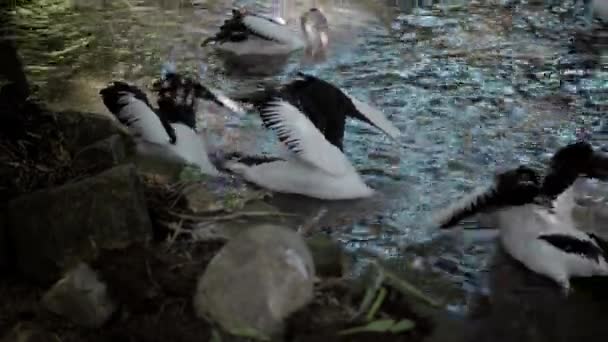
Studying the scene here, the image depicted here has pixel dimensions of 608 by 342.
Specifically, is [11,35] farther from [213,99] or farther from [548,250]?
[548,250]

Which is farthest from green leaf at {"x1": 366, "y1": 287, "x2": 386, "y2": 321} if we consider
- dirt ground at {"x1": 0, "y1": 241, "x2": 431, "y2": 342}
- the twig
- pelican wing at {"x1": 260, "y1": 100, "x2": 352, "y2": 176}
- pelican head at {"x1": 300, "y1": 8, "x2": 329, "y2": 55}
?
pelican head at {"x1": 300, "y1": 8, "x2": 329, "y2": 55}

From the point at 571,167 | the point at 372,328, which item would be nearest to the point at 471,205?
the point at 571,167

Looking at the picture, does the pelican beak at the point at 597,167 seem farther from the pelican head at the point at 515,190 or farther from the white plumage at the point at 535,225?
the pelican head at the point at 515,190

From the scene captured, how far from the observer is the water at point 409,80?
10.8ft

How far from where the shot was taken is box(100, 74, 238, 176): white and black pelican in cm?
348

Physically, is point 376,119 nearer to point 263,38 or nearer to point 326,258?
point 326,258

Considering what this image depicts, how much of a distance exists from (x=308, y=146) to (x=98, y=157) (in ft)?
2.82

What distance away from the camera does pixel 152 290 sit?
2.33 meters

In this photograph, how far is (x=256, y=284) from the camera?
218cm

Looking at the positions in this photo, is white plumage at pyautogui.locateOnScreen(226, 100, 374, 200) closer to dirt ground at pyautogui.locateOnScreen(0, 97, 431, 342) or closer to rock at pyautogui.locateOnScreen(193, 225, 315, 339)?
dirt ground at pyautogui.locateOnScreen(0, 97, 431, 342)

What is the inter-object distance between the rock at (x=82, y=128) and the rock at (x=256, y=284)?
0.96 meters

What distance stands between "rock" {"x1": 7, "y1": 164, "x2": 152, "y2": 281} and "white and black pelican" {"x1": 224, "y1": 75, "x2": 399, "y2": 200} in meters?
0.95

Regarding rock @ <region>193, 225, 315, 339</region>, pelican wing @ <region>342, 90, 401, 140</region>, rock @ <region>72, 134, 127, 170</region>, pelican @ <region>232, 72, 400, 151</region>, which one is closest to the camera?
rock @ <region>193, 225, 315, 339</region>

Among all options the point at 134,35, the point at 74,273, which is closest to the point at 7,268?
the point at 74,273
